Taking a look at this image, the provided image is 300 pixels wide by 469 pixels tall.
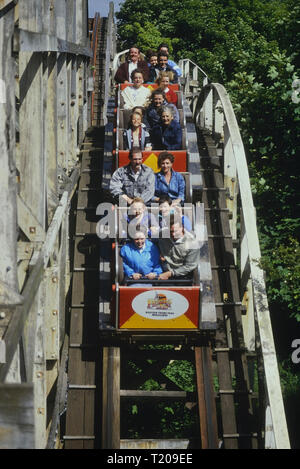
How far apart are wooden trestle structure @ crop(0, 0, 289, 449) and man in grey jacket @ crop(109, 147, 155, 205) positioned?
0.66 m

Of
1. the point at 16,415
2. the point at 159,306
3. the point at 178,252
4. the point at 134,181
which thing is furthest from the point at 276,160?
the point at 16,415

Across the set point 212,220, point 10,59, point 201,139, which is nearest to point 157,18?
point 201,139

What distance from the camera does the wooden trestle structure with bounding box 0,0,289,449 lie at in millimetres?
5508

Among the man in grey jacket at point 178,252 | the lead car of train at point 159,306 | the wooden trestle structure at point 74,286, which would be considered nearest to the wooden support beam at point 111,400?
the wooden trestle structure at point 74,286

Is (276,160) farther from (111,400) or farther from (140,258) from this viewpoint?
(111,400)

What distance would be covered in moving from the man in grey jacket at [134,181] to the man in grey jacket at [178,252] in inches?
41.5

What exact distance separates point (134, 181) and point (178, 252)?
1.56m

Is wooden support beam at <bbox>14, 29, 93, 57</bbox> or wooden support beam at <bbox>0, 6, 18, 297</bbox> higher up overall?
wooden support beam at <bbox>14, 29, 93, 57</bbox>

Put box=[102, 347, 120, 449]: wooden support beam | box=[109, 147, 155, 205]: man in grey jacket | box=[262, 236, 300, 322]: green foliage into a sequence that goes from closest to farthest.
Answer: box=[102, 347, 120, 449]: wooden support beam < box=[109, 147, 155, 205]: man in grey jacket < box=[262, 236, 300, 322]: green foliage

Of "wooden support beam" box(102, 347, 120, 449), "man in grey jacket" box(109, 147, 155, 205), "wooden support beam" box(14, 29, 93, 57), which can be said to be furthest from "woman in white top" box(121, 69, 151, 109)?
"wooden support beam" box(102, 347, 120, 449)

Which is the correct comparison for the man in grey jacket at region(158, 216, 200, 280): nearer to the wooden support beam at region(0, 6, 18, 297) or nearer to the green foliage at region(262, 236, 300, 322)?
the green foliage at region(262, 236, 300, 322)

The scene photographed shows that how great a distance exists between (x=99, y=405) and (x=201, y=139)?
5.42 meters

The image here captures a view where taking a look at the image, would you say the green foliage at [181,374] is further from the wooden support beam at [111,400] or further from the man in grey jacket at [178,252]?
the man in grey jacket at [178,252]

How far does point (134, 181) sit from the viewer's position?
30.8 ft
